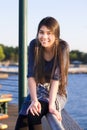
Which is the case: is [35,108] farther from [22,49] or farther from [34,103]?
[22,49]

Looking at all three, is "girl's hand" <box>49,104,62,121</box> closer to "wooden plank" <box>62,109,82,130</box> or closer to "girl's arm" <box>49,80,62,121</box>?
"girl's arm" <box>49,80,62,121</box>

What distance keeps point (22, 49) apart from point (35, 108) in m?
1.26

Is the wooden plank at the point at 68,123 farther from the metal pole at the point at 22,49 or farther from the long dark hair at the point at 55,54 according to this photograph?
the metal pole at the point at 22,49

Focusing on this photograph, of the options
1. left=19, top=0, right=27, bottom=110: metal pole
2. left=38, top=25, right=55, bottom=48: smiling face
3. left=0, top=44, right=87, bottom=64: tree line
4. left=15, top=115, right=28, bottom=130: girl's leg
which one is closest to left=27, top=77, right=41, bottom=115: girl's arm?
left=15, top=115, right=28, bottom=130: girl's leg

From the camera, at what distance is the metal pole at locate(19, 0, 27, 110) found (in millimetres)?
3768

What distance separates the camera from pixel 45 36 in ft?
8.88

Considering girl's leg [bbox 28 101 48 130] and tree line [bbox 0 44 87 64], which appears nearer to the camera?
girl's leg [bbox 28 101 48 130]

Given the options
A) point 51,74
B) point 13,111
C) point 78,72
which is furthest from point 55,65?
point 78,72

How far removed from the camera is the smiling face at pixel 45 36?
8.85ft

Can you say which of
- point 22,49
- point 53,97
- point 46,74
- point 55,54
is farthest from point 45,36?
point 22,49

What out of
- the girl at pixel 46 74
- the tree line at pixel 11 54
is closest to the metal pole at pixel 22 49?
the girl at pixel 46 74

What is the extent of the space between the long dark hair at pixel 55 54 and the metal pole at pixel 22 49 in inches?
40.1

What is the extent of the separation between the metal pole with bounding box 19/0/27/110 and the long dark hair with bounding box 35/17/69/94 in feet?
3.34

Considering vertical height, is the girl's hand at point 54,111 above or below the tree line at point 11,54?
above
